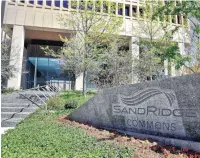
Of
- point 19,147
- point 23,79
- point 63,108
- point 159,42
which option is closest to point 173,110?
point 19,147

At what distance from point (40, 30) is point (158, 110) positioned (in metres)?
20.8

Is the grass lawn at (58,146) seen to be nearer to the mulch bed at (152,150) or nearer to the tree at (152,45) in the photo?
the mulch bed at (152,150)

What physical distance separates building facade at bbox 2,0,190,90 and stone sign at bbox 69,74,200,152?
12.6 meters

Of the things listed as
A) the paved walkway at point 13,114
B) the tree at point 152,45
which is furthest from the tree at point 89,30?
the paved walkway at point 13,114

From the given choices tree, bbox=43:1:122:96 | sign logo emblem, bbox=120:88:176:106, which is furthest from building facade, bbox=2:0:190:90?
sign logo emblem, bbox=120:88:176:106

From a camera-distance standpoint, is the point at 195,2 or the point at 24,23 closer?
the point at 195,2

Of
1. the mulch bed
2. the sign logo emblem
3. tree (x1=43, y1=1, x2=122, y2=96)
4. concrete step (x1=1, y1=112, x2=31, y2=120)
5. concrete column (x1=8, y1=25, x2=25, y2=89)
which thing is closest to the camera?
the mulch bed

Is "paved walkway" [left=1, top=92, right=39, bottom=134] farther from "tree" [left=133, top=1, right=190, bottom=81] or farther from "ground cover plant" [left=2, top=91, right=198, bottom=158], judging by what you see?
"tree" [left=133, top=1, right=190, bottom=81]

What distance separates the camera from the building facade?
835 inches

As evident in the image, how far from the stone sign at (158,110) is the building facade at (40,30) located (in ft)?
41.4

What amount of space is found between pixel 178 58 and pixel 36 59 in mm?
20873

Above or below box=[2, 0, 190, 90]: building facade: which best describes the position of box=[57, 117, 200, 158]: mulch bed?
below

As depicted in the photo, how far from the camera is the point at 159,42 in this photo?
49.8 ft

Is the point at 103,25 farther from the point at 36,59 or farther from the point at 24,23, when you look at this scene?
the point at 36,59
